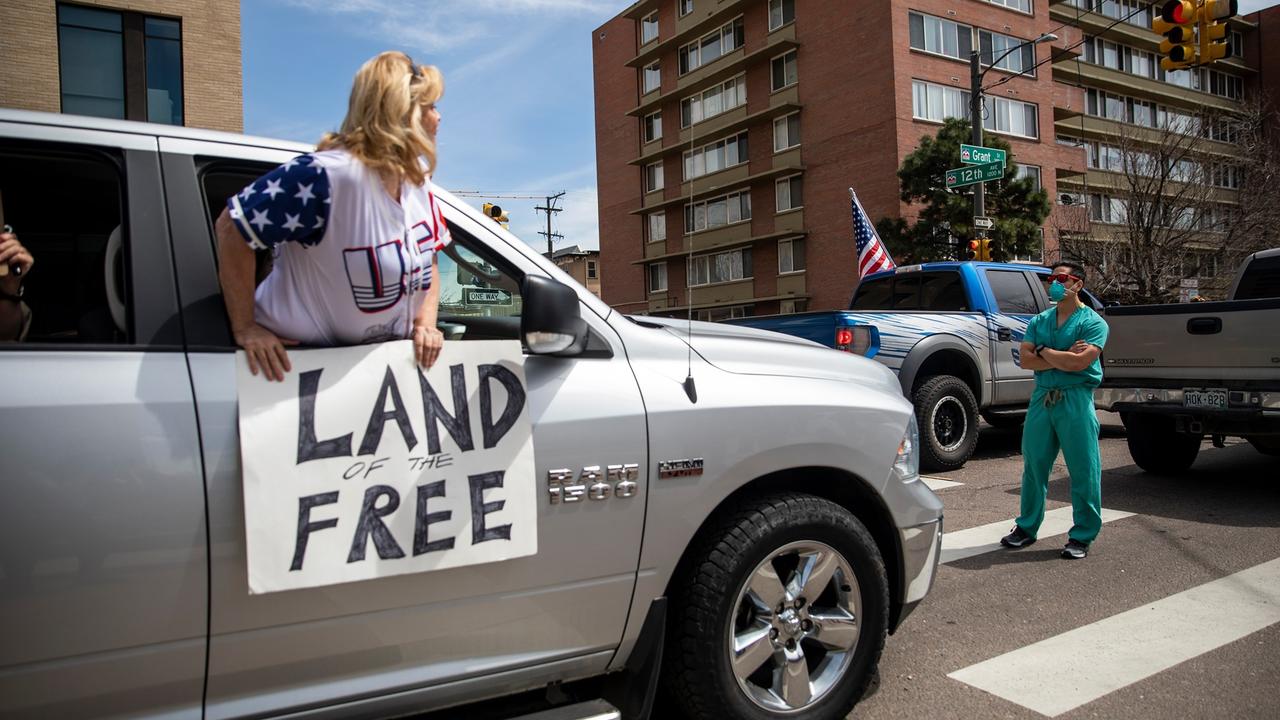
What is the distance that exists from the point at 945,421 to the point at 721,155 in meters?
35.5

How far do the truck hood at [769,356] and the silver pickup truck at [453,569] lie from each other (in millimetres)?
13

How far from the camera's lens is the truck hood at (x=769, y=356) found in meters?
2.90

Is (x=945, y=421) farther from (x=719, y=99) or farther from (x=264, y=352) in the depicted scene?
(x=719, y=99)

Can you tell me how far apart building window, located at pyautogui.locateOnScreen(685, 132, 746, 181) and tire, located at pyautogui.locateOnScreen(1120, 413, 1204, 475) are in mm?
34768

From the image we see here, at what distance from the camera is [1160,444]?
782cm

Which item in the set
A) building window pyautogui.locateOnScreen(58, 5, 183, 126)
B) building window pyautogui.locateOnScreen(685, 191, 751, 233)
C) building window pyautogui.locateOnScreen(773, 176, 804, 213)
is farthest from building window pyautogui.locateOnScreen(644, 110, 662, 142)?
building window pyautogui.locateOnScreen(58, 5, 183, 126)

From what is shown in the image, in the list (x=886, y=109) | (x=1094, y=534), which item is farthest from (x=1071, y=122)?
(x=1094, y=534)

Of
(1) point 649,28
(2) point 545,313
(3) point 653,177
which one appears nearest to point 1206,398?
(2) point 545,313

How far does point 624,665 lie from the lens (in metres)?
2.67

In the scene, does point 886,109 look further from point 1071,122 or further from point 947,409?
point 947,409

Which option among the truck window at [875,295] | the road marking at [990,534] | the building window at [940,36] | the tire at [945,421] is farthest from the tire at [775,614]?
the building window at [940,36]

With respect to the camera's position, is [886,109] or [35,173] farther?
[886,109]

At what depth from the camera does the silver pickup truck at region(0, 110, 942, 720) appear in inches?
75.8

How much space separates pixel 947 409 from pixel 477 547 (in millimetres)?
7263
